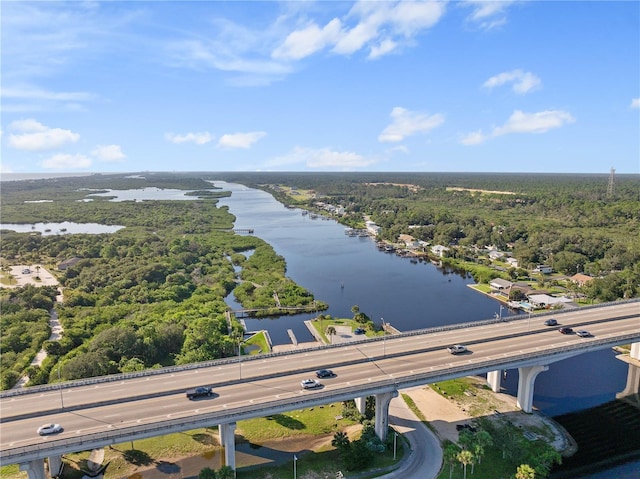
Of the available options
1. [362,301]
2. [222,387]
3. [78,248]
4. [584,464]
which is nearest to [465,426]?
[584,464]

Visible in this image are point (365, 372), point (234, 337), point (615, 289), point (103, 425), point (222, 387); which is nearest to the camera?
point (103, 425)

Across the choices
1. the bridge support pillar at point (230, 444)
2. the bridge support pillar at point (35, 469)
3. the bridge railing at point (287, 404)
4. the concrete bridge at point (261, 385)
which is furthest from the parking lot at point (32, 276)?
the bridge support pillar at point (230, 444)

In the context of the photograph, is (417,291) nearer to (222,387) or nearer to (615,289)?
(615,289)

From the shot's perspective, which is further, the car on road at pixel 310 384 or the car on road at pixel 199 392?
the car on road at pixel 310 384

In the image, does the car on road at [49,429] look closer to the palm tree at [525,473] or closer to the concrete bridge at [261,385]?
the concrete bridge at [261,385]

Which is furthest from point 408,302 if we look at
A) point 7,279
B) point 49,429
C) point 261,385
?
point 7,279

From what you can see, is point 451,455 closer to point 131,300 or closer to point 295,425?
point 295,425
